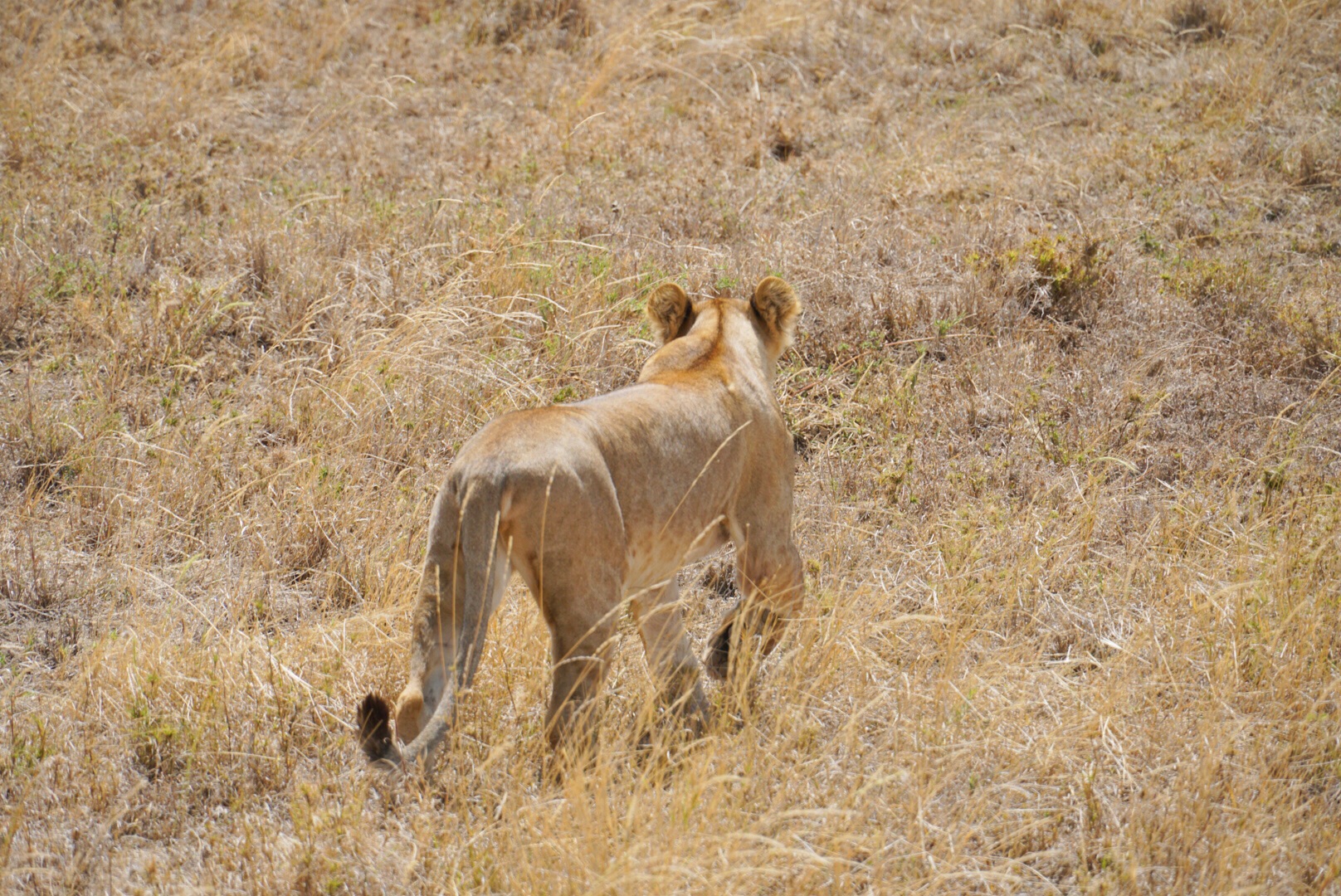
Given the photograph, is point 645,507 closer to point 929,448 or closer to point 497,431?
point 497,431

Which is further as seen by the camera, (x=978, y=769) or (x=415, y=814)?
(x=978, y=769)

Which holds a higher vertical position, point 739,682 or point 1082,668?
point 739,682

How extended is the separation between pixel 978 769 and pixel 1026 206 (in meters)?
5.07

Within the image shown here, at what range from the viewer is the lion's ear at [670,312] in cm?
444

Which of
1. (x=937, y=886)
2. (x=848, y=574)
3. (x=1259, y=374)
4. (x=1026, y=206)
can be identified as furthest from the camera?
(x=1026, y=206)

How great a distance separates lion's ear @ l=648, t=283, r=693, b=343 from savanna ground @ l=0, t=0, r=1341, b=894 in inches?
38.6

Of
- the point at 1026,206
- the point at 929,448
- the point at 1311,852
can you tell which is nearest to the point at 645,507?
the point at 1311,852

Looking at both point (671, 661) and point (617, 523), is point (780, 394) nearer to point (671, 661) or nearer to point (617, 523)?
point (671, 661)

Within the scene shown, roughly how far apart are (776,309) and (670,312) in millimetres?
418

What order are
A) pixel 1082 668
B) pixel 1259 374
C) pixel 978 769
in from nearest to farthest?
pixel 978 769, pixel 1082 668, pixel 1259 374

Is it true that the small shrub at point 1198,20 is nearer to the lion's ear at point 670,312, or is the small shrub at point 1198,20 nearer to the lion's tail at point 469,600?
the lion's ear at point 670,312

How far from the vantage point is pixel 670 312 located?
452cm

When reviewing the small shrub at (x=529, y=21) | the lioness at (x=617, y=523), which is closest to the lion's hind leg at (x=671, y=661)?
the lioness at (x=617, y=523)

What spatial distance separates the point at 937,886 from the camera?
300 cm
